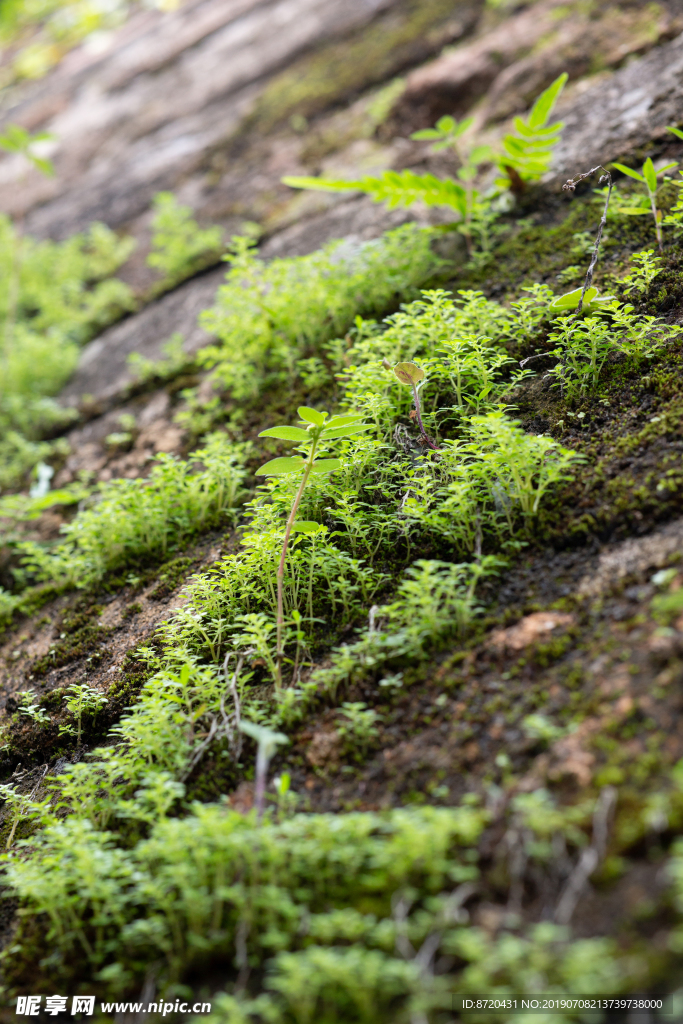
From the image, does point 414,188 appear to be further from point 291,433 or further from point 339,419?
point 291,433

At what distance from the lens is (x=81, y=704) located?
109 inches

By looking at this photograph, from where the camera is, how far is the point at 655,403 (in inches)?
107

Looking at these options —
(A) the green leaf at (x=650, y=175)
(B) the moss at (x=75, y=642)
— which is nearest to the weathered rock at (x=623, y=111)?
(A) the green leaf at (x=650, y=175)

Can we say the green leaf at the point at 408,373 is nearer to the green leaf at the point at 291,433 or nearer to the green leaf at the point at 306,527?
the green leaf at the point at 291,433

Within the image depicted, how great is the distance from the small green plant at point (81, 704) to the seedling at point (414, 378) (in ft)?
5.90

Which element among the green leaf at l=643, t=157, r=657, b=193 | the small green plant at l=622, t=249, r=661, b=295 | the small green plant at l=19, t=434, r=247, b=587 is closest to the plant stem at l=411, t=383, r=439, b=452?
the small green plant at l=19, t=434, r=247, b=587

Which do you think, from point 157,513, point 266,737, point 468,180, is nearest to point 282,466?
point 266,737

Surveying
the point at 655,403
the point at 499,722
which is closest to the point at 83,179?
the point at 655,403

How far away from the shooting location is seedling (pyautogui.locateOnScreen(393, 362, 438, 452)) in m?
2.88

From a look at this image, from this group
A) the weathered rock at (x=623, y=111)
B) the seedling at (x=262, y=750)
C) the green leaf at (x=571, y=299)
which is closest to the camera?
the seedling at (x=262, y=750)

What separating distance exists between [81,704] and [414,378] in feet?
6.59

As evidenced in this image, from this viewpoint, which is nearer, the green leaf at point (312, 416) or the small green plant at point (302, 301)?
the green leaf at point (312, 416)

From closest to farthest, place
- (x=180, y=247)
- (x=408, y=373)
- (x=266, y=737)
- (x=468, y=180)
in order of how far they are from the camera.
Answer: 1. (x=266, y=737)
2. (x=408, y=373)
3. (x=468, y=180)
4. (x=180, y=247)

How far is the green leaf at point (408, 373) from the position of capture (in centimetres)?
288
